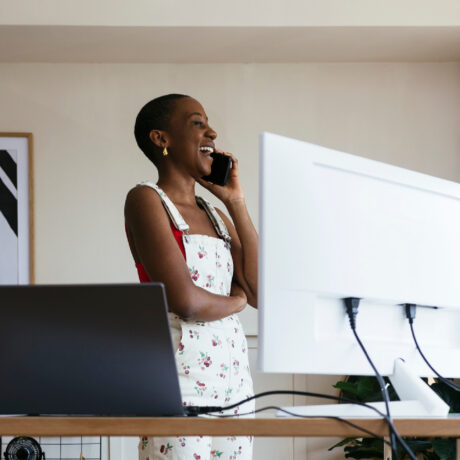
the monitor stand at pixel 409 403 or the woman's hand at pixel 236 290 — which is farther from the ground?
the woman's hand at pixel 236 290

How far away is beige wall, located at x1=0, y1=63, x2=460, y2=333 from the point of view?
3.55 meters

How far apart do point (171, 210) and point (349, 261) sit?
61cm

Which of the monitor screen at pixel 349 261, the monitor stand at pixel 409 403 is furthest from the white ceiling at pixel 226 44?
the monitor stand at pixel 409 403

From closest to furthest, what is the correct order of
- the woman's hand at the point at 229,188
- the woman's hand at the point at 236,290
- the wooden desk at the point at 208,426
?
the wooden desk at the point at 208,426 < the woman's hand at the point at 236,290 < the woman's hand at the point at 229,188

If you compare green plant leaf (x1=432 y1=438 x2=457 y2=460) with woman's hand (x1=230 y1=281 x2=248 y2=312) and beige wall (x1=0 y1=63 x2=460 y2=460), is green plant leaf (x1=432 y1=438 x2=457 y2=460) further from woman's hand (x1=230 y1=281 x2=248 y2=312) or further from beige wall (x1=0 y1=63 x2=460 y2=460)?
woman's hand (x1=230 y1=281 x2=248 y2=312)

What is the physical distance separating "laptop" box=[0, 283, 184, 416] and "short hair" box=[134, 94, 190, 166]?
862 mm

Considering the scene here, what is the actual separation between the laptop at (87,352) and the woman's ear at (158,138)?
87cm

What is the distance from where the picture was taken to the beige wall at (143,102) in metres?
3.55

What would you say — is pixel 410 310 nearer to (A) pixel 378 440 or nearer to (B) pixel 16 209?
(A) pixel 378 440

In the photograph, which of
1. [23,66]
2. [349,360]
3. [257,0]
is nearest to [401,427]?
[349,360]

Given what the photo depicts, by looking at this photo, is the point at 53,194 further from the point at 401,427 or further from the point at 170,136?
the point at 401,427

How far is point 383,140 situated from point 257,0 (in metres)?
0.89

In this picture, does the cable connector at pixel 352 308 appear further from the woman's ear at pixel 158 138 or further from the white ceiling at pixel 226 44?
the white ceiling at pixel 226 44

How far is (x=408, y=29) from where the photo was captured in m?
3.31
